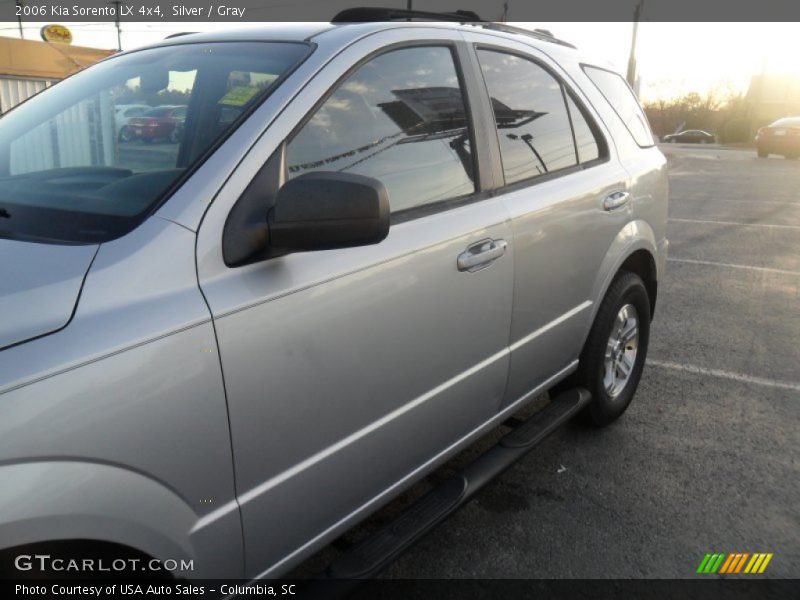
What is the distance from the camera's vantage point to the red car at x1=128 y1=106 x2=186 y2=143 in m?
2.14

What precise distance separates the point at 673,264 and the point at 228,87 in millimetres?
6446

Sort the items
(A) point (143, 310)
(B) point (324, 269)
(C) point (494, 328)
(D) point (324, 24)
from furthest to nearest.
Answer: (C) point (494, 328) < (D) point (324, 24) < (B) point (324, 269) < (A) point (143, 310)

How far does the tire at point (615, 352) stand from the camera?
3398 millimetres

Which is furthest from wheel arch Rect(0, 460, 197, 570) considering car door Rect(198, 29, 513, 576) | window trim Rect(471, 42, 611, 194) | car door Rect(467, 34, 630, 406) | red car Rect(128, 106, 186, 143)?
window trim Rect(471, 42, 611, 194)

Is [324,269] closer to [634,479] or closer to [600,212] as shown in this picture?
[600,212]

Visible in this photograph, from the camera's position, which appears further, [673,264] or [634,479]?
[673,264]

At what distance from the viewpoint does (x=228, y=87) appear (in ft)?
6.68

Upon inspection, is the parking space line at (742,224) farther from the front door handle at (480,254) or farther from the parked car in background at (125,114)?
the parked car in background at (125,114)

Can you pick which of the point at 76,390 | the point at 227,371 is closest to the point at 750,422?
the point at 227,371

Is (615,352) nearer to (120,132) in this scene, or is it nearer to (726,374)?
(726,374)

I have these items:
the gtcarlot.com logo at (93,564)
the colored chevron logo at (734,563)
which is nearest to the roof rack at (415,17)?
the gtcarlot.com logo at (93,564)

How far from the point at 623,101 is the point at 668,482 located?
6.68 ft

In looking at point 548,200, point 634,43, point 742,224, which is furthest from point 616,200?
point 634,43

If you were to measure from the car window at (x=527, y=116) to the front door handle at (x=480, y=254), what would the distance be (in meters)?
0.34
